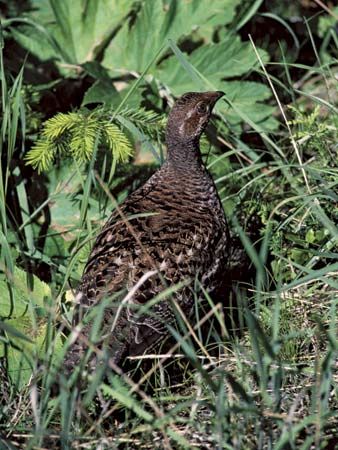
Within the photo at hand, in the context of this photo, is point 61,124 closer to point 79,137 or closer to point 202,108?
point 79,137

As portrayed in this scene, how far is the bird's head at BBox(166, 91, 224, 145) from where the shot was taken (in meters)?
4.30

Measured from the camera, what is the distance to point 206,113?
14.3ft

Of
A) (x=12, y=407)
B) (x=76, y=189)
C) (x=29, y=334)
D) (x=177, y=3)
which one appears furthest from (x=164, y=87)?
(x=12, y=407)

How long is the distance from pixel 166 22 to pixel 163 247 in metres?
1.88

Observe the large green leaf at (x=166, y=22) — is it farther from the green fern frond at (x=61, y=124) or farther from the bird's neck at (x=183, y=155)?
the green fern frond at (x=61, y=124)

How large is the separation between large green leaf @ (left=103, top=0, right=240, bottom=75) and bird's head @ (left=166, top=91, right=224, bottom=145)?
928mm

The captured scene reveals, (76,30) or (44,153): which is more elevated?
(76,30)

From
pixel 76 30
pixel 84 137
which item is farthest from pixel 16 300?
pixel 76 30

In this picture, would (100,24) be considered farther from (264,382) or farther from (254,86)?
(264,382)

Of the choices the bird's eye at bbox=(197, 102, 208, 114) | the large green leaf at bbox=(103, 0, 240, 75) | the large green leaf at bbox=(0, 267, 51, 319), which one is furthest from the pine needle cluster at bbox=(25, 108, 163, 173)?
the large green leaf at bbox=(103, 0, 240, 75)

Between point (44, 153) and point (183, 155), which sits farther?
point (183, 155)

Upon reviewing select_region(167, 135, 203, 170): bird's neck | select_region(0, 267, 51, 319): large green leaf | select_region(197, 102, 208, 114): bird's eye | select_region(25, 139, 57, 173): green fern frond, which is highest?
select_region(197, 102, 208, 114): bird's eye

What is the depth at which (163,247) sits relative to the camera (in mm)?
3768

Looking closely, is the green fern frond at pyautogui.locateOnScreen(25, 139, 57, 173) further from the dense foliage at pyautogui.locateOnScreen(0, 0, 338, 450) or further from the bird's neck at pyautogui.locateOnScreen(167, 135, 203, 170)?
the bird's neck at pyautogui.locateOnScreen(167, 135, 203, 170)
